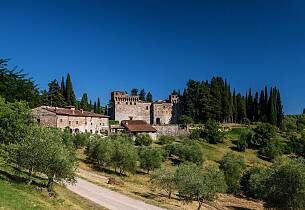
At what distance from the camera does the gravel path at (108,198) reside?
34.7 metres

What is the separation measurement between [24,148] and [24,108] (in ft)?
21.6

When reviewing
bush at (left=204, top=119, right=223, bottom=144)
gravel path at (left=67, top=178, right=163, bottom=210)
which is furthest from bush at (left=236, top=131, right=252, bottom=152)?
gravel path at (left=67, top=178, right=163, bottom=210)

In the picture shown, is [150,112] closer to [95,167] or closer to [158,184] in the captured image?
[95,167]

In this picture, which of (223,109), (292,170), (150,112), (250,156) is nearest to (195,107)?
(223,109)

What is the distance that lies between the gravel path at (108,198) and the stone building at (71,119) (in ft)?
125

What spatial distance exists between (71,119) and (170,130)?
25053 millimetres

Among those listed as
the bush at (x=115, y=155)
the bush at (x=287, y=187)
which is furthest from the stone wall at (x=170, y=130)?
the bush at (x=287, y=187)

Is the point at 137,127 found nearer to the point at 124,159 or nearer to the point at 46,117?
the point at 46,117

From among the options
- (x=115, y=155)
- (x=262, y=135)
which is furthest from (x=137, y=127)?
(x=115, y=155)

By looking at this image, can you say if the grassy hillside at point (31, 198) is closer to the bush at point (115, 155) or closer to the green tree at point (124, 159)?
the green tree at point (124, 159)

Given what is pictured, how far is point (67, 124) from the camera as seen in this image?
8569cm

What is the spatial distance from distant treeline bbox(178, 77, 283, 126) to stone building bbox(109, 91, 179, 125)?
369cm

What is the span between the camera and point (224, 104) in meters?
108

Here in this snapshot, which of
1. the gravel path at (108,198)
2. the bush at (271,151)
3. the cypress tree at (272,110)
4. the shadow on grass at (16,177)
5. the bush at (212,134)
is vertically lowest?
the gravel path at (108,198)
